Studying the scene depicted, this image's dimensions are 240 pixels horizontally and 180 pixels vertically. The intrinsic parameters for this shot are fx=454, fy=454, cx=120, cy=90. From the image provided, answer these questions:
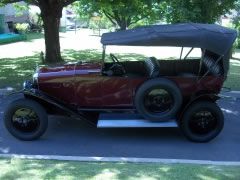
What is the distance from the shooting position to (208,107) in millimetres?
7211

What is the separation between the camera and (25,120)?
727cm

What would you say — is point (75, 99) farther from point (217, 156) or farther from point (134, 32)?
point (217, 156)

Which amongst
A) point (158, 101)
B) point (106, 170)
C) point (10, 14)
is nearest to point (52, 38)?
point (158, 101)

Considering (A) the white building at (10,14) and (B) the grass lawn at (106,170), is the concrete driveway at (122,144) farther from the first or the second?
(A) the white building at (10,14)

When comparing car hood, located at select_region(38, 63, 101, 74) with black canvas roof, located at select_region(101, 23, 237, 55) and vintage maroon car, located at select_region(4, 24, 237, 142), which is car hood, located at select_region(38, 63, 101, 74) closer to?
vintage maroon car, located at select_region(4, 24, 237, 142)

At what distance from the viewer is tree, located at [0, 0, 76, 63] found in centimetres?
1633

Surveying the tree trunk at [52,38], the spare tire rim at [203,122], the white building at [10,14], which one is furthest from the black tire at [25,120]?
the white building at [10,14]

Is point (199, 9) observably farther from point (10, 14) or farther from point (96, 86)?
point (10, 14)

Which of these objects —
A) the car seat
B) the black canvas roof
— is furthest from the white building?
the black canvas roof

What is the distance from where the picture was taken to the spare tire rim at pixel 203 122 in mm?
7273

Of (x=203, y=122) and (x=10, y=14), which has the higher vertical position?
(x=203, y=122)

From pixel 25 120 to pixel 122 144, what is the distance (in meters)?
1.60

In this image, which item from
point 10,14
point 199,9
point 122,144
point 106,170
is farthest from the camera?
point 10,14

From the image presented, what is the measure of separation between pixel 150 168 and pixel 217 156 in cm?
149
